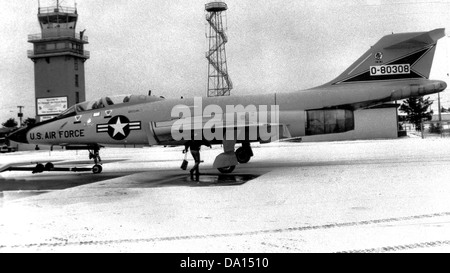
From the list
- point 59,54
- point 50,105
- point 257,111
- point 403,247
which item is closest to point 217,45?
point 257,111

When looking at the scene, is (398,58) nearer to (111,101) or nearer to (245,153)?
(245,153)

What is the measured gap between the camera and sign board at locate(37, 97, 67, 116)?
129ft

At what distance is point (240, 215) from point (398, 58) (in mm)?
9027

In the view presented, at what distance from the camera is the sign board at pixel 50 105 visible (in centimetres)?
3924

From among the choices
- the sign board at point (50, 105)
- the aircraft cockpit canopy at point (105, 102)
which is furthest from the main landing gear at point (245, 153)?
the sign board at point (50, 105)

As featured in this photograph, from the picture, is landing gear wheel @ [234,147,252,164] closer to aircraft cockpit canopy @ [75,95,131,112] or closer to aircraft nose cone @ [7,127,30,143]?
aircraft cockpit canopy @ [75,95,131,112]

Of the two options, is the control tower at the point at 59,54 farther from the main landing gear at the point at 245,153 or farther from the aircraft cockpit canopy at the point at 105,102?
the main landing gear at the point at 245,153

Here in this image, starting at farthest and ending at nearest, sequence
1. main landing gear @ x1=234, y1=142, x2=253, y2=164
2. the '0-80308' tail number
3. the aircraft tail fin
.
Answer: main landing gear @ x1=234, y1=142, x2=253, y2=164
the '0-80308' tail number
the aircraft tail fin

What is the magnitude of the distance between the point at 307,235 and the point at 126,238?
216 centimetres

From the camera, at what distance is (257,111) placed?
1269cm

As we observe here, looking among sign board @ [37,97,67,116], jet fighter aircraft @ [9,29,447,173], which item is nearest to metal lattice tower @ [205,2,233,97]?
jet fighter aircraft @ [9,29,447,173]

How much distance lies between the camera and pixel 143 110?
13414 millimetres

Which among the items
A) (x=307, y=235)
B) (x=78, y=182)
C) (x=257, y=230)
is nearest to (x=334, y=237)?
(x=307, y=235)

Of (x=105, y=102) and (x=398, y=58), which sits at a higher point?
(x=398, y=58)
